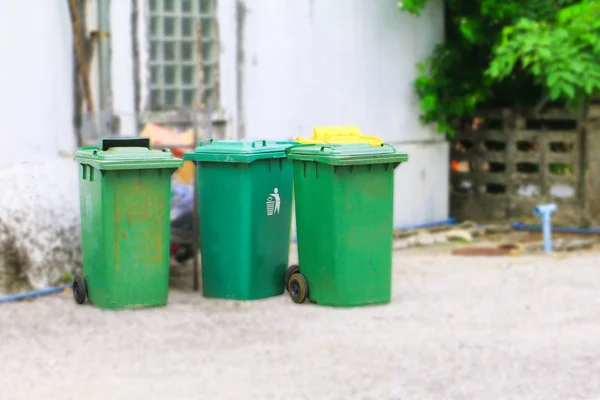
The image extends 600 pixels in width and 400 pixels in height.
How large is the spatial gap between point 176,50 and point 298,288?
2.93 metres

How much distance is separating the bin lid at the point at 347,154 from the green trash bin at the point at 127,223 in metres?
0.92

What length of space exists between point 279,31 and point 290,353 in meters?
5.29

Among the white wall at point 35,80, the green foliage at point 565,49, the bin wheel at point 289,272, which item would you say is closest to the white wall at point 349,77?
the green foliage at point 565,49

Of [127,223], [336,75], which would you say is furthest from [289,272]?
[336,75]

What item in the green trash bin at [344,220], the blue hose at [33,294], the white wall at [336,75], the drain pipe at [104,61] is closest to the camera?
the green trash bin at [344,220]

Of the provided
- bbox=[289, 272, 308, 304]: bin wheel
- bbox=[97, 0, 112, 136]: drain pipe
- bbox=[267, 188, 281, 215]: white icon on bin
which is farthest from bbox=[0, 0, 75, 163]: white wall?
bbox=[289, 272, 308, 304]: bin wheel

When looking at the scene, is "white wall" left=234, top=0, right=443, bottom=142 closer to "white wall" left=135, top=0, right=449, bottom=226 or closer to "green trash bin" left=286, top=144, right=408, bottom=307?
"white wall" left=135, top=0, right=449, bottom=226

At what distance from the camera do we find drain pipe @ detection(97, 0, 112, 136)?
10188mm

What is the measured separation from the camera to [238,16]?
1162 cm

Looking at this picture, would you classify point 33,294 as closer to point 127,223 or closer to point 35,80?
point 127,223

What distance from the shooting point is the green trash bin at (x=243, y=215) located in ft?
29.9

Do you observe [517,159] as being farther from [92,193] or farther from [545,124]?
[92,193]

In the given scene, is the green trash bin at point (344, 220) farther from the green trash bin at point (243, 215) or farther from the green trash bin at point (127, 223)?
the green trash bin at point (127, 223)

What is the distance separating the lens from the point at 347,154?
342 inches
